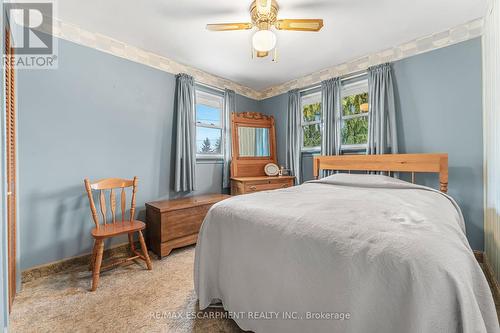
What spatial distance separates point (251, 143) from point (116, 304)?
287cm

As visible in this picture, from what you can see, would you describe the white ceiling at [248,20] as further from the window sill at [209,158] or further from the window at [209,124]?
the window sill at [209,158]

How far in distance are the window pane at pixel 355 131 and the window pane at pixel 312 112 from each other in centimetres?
51

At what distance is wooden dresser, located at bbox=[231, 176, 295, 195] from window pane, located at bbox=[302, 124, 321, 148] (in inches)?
25.9

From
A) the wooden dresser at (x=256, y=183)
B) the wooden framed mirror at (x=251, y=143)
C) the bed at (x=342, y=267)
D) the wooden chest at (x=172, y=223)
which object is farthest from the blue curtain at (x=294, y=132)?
the bed at (x=342, y=267)

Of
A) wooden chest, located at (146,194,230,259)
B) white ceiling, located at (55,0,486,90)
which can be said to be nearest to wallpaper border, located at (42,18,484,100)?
white ceiling, located at (55,0,486,90)

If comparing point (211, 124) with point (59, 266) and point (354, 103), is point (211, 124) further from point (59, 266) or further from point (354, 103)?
point (59, 266)

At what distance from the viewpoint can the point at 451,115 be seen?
229 centimetres

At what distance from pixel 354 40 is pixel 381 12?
0.47 metres

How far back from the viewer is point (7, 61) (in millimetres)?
1515

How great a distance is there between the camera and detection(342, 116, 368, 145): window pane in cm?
294

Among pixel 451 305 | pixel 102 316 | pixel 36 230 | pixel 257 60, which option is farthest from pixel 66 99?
pixel 451 305

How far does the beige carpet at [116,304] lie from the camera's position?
1368 mm

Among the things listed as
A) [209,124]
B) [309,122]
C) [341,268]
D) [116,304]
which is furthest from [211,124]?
[341,268]

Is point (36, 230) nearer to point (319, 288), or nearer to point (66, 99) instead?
point (66, 99)
